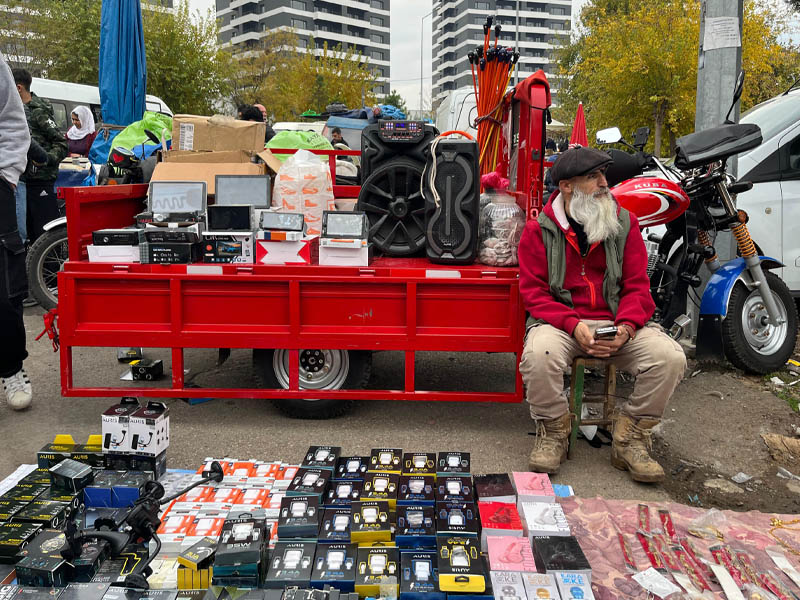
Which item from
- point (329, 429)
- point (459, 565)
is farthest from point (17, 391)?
point (459, 565)

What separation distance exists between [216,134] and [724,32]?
4.09m

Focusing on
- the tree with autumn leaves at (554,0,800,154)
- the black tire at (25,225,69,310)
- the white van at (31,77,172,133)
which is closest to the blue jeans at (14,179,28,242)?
the black tire at (25,225,69,310)

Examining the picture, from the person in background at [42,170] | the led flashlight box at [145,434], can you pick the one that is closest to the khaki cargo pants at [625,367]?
the led flashlight box at [145,434]

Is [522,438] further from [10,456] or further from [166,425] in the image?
[10,456]

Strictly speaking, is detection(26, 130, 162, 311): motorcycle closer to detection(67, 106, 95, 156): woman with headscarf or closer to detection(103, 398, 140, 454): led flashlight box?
detection(103, 398, 140, 454): led flashlight box

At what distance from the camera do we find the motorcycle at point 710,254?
4.69 meters

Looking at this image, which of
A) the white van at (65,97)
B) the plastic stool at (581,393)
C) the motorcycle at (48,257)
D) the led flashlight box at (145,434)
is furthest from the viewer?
the white van at (65,97)

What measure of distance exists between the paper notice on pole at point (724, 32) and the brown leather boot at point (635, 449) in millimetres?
3433

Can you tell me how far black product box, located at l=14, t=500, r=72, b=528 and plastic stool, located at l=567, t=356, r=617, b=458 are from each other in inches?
99.3

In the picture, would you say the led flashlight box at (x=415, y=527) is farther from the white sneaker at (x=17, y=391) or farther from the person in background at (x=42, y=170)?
the person in background at (x=42, y=170)

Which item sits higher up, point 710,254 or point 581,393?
point 710,254

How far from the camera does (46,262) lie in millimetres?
6633

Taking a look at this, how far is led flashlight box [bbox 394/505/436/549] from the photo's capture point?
257 cm

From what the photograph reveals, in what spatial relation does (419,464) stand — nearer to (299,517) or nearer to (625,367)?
(299,517)
